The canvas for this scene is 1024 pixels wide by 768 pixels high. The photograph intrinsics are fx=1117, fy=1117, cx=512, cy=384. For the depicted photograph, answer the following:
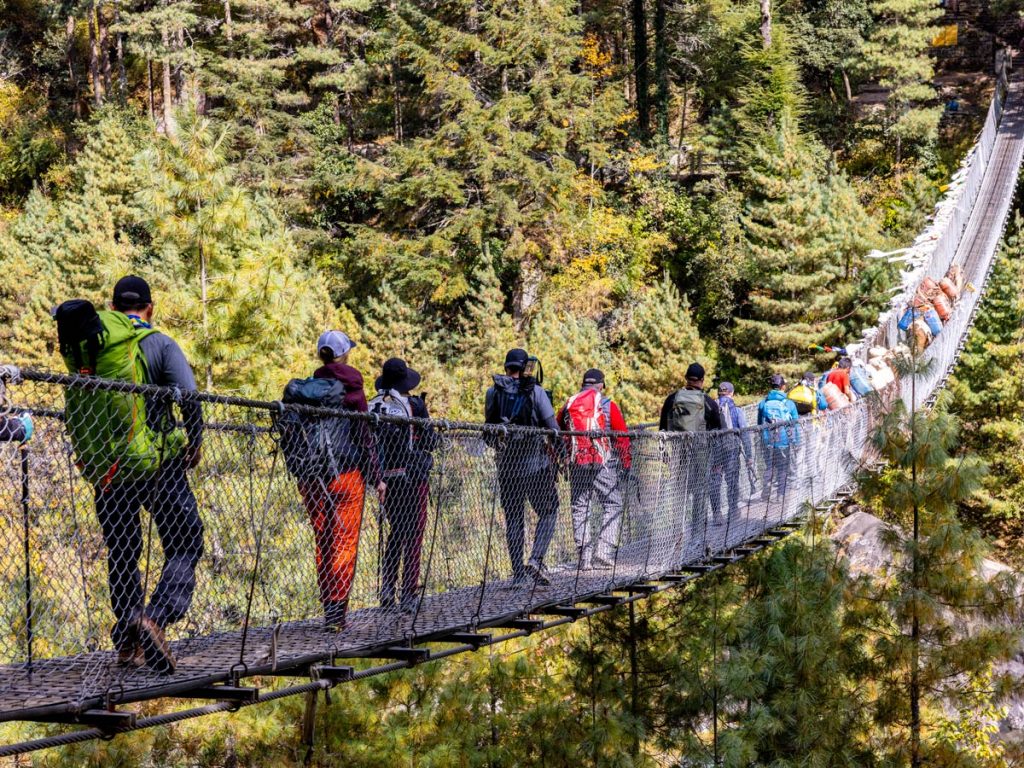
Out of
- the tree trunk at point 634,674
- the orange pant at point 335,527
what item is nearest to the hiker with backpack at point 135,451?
the orange pant at point 335,527

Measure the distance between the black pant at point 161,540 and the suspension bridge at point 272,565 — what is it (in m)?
0.06

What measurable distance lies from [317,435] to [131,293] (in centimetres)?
74

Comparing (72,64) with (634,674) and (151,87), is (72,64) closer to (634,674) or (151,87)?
(151,87)

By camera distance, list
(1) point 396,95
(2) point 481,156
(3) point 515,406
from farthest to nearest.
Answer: (1) point 396,95, (2) point 481,156, (3) point 515,406

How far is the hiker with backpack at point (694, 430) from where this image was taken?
5.82 m

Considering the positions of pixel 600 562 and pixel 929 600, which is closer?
pixel 600 562

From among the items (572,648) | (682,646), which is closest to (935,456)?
(682,646)

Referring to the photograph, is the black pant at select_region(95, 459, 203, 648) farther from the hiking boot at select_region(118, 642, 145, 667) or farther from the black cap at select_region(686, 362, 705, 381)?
the black cap at select_region(686, 362, 705, 381)

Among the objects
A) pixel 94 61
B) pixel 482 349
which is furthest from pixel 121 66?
pixel 482 349

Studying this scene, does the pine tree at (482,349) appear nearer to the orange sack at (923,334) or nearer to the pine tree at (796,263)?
the pine tree at (796,263)

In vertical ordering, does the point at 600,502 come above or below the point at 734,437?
below

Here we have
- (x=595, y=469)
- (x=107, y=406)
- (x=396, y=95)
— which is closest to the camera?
(x=107, y=406)

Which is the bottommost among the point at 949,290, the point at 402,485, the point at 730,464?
the point at 730,464

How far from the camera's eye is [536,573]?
4418 mm
